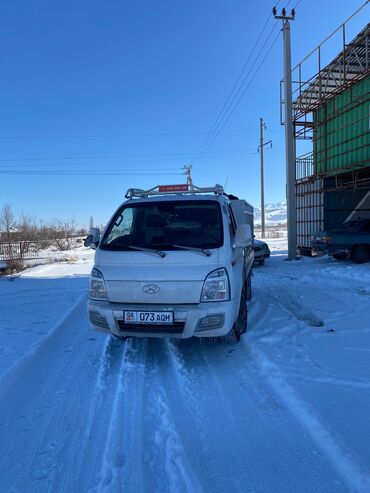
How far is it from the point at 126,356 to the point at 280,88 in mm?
16862

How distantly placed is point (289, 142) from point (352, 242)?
558 cm

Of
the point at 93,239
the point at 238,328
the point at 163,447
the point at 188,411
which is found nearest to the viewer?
the point at 163,447

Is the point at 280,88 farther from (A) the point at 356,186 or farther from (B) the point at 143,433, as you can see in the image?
(B) the point at 143,433

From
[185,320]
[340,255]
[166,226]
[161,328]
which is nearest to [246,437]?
[185,320]

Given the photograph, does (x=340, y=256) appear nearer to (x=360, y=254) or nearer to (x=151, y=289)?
(x=360, y=254)

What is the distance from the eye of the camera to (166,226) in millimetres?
4820

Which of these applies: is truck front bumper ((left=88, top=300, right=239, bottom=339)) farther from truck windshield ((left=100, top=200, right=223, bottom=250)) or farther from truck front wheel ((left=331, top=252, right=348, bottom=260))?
truck front wheel ((left=331, top=252, right=348, bottom=260))

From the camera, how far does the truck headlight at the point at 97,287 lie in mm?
4336

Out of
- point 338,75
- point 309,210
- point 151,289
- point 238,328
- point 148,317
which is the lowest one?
point 238,328

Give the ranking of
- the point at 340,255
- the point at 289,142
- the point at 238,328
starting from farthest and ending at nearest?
the point at 289,142 < the point at 340,255 < the point at 238,328

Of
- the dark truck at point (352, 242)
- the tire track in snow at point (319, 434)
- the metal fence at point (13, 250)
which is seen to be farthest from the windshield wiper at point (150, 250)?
the metal fence at point (13, 250)

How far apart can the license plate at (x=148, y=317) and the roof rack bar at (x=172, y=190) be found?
80.9 inches

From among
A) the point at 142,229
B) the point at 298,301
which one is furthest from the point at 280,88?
the point at 142,229

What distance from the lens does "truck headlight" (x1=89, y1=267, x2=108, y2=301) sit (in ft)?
14.2
